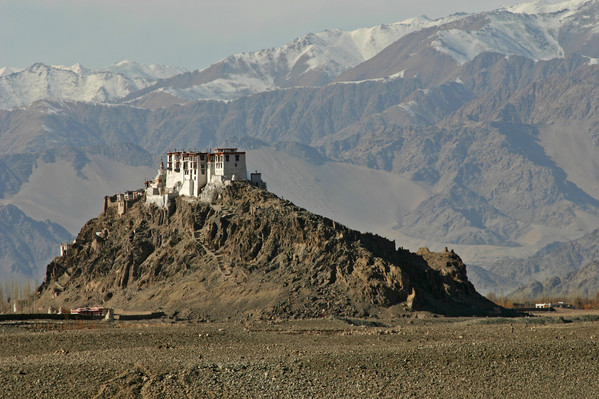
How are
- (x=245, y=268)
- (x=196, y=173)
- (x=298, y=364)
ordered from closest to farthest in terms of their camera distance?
(x=298, y=364)
(x=245, y=268)
(x=196, y=173)

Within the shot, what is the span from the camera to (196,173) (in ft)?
410

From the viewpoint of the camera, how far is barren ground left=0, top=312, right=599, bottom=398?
58094mm

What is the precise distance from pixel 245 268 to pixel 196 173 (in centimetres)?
1812

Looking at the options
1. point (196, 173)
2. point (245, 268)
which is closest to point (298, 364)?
point (245, 268)

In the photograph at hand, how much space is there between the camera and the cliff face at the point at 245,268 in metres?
104

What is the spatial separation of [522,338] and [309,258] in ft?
116

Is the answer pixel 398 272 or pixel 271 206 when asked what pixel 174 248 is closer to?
pixel 271 206

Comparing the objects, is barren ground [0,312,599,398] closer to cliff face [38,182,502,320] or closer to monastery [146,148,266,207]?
cliff face [38,182,502,320]

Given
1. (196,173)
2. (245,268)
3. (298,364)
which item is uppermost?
(196,173)

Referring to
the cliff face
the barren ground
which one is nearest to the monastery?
the cliff face

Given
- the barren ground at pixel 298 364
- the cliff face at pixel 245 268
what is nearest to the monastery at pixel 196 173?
the cliff face at pixel 245 268

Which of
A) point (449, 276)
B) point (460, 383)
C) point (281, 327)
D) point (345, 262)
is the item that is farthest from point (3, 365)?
point (449, 276)

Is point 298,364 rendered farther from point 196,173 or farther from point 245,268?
point 196,173

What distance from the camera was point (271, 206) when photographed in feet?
379
